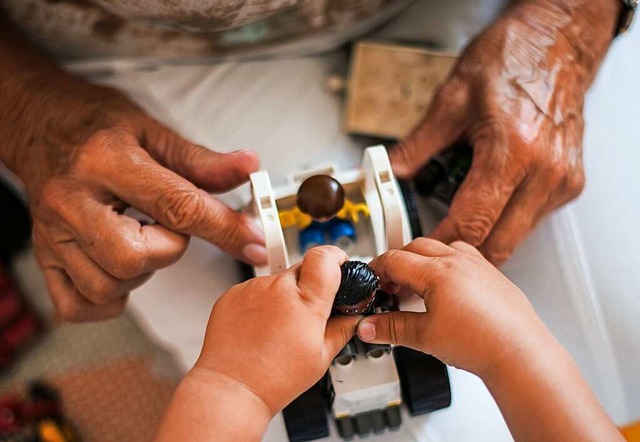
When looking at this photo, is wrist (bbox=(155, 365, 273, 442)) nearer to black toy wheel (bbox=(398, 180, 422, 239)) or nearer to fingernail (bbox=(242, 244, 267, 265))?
fingernail (bbox=(242, 244, 267, 265))

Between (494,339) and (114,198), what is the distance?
38 cm

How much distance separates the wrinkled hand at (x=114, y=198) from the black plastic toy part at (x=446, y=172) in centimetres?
18

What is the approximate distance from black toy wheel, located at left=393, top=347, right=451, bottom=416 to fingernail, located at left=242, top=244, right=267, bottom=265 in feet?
0.49

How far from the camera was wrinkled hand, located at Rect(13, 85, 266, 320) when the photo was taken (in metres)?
0.59

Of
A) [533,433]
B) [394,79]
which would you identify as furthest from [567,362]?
[394,79]

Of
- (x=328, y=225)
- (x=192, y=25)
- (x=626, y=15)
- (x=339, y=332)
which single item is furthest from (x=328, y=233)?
(x=626, y=15)

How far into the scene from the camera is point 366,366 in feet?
1.90

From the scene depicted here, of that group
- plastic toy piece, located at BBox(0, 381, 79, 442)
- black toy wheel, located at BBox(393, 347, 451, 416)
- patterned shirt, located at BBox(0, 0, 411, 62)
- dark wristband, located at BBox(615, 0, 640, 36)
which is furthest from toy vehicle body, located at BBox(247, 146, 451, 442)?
plastic toy piece, located at BBox(0, 381, 79, 442)

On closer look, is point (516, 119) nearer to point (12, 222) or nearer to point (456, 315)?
point (456, 315)

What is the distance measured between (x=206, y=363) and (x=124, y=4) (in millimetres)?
337

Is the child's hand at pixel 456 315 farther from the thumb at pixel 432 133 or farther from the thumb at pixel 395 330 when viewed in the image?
the thumb at pixel 432 133

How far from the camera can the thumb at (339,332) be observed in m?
0.52

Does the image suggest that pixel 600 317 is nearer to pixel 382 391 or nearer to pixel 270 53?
pixel 382 391

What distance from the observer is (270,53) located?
750mm
